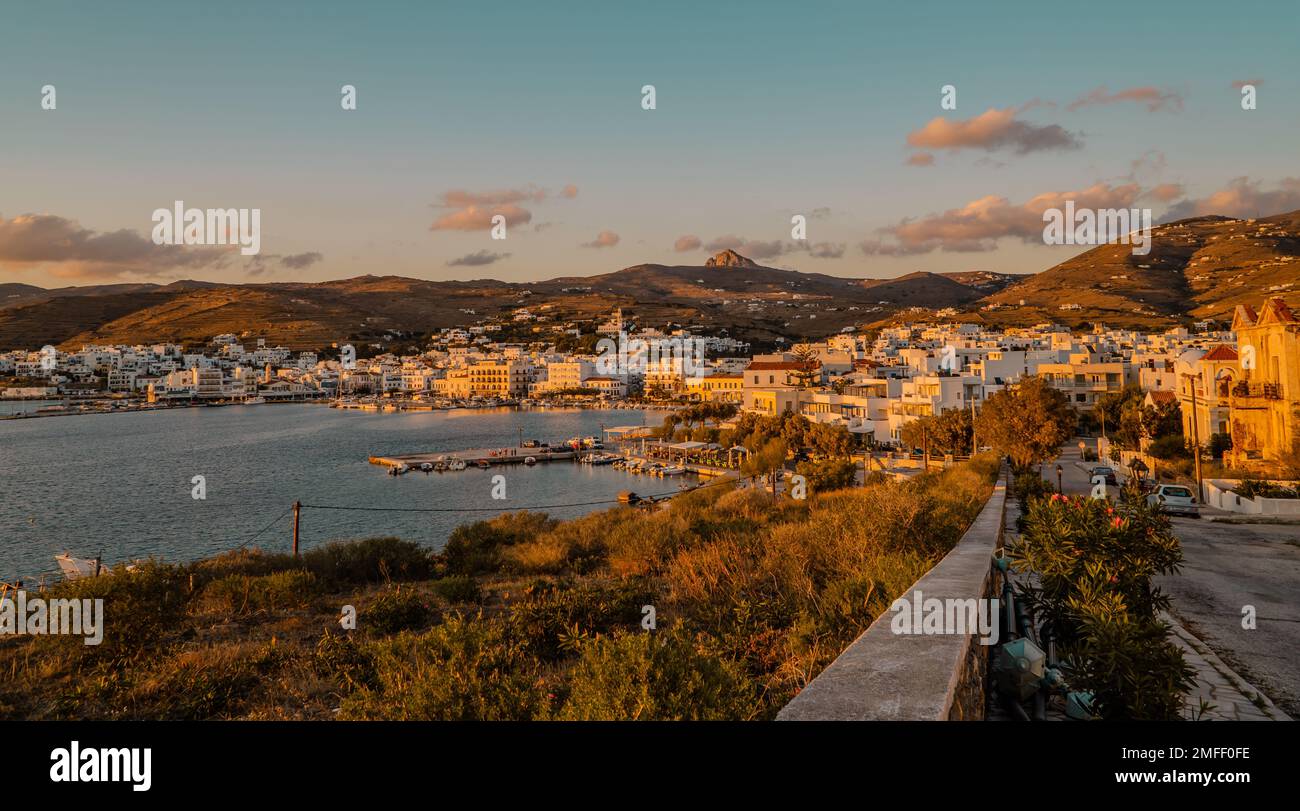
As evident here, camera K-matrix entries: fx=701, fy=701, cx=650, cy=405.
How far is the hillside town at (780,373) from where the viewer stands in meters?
24.1

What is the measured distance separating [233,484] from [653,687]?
48787 mm

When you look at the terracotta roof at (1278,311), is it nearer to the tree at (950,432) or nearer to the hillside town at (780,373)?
the hillside town at (780,373)

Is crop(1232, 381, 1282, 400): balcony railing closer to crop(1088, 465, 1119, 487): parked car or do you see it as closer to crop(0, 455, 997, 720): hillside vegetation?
crop(1088, 465, 1119, 487): parked car

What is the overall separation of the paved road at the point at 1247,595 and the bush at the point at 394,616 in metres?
8.55

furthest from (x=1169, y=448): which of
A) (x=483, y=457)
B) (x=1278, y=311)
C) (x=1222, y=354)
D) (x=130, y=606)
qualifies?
(x=483, y=457)

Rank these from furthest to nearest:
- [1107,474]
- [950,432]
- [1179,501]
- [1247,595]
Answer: [950,432] < [1107,474] < [1179,501] < [1247,595]

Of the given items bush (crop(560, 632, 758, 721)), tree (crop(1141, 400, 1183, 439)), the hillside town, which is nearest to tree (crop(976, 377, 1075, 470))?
the hillside town

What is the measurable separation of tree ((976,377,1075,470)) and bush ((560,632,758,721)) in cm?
2002

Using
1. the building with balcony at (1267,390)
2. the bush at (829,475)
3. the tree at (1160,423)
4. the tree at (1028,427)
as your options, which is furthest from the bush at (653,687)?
the tree at (1160,423)

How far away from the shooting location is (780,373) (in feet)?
221

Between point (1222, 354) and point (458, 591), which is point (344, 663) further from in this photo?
point (1222, 354)

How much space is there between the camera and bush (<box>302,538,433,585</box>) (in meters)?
13.2
